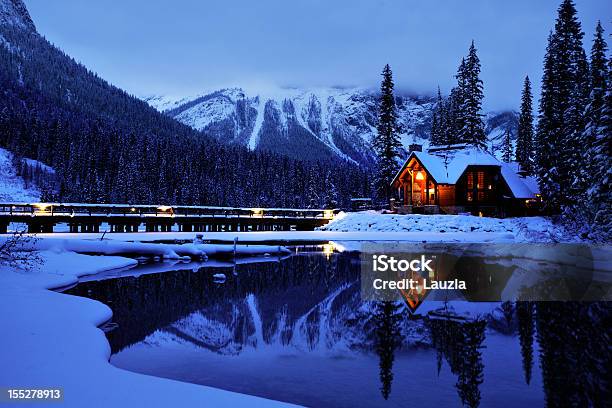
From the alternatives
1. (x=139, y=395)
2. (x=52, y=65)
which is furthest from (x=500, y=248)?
(x=52, y=65)

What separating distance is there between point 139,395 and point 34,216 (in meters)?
40.9

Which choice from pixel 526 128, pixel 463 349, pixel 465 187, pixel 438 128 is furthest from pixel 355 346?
pixel 438 128

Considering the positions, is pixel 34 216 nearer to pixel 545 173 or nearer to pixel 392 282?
pixel 392 282

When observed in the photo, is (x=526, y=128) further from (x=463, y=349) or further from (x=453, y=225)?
(x=463, y=349)

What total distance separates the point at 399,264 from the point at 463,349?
16.9 m

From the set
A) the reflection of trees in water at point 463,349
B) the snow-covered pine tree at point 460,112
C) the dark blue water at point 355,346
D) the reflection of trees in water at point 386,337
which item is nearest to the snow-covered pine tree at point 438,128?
A: the snow-covered pine tree at point 460,112

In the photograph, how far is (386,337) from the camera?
13.4 metres

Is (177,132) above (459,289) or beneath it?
above

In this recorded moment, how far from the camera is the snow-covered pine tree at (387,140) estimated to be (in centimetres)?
6062

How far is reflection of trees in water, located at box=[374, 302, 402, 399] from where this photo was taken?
1028 centimetres

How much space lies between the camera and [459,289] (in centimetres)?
2097

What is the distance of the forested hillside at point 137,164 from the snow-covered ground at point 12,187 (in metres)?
4.31

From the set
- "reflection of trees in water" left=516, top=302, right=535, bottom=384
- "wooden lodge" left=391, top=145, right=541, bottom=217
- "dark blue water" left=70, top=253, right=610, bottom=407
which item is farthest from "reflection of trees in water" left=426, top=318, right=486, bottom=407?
"wooden lodge" left=391, top=145, right=541, bottom=217

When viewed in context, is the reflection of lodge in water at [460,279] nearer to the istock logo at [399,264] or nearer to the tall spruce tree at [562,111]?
the istock logo at [399,264]
